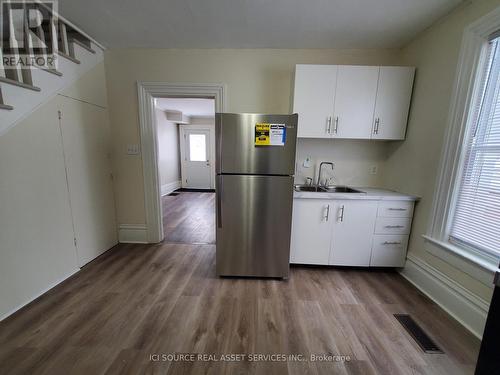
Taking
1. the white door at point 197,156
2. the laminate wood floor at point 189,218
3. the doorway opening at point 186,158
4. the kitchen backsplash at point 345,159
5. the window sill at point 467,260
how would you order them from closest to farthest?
the window sill at point 467,260 → the kitchen backsplash at point 345,159 → the laminate wood floor at point 189,218 → the doorway opening at point 186,158 → the white door at point 197,156

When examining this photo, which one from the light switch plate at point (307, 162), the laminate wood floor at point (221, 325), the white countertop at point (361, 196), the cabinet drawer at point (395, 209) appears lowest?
the laminate wood floor at point (221, 325)

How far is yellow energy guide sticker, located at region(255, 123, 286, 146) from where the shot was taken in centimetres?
181

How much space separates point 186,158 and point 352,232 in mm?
5734

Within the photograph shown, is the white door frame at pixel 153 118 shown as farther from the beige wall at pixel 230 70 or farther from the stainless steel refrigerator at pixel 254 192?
the stainless steel refrigerator at pixel 254 192

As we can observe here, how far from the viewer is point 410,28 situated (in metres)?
1.96

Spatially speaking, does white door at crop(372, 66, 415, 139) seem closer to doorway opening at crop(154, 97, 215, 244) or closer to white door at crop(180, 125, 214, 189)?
doorway opening at crop(154, 97, 215, 244)

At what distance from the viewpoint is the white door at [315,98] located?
211 cm

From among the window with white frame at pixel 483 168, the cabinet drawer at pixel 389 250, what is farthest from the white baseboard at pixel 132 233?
the window with white frame at pixel 483 168

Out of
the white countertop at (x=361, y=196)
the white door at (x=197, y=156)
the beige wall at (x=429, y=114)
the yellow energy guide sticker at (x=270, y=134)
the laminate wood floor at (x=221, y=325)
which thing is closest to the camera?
the laminate wood floor at (x=221, y=325)

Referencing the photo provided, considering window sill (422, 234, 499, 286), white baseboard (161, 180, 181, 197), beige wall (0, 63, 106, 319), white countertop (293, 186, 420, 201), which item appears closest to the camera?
window sill (422, 234, 499, 286)

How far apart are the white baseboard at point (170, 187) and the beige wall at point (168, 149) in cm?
9

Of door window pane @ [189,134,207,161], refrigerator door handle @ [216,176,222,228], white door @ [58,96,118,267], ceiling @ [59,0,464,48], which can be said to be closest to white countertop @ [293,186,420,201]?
refrigerator door handle @ [216,176,222,228]

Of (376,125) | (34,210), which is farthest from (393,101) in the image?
(34,210)

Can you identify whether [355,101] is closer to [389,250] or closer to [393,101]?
[393,101]
